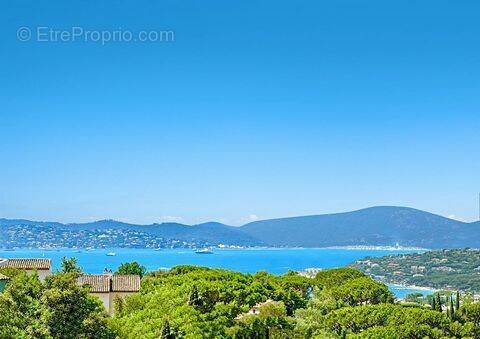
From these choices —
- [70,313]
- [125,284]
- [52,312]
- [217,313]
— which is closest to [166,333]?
[70,313]

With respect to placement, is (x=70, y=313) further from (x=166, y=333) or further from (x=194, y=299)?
(x=194, y=299)

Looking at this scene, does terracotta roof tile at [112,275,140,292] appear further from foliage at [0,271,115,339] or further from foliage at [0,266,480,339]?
foliage at [0,271,115,339]

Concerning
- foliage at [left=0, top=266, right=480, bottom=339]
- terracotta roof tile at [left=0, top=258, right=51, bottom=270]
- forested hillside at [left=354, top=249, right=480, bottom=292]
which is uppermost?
terracotta roof tile at [left=0, top=258, right=51, bottom=270]

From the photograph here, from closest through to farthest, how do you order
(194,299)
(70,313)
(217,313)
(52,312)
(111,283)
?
(52,312) → (70,313) → (217,313) → (194,299) → (111,283)

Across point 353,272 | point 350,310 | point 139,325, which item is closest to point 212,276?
point 350,310

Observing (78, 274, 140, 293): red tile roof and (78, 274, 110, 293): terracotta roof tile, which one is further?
(78, 274, 140, 293): red tile roof

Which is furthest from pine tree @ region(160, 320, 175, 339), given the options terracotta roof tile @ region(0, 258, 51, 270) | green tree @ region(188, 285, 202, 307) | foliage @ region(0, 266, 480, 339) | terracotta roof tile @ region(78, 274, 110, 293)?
terracotta roof tile @ region(0, 258, 51, 270)

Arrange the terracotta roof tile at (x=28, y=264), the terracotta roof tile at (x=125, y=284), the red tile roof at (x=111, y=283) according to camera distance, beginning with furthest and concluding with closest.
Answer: the terracotta roof tile at (x=28, y=264), the terracotta roof tile at (x=125, y=284), the red tile roof at (x=111, y=283)

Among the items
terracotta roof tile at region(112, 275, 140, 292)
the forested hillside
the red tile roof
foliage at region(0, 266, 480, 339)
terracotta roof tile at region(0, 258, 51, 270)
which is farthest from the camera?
the forested hillside

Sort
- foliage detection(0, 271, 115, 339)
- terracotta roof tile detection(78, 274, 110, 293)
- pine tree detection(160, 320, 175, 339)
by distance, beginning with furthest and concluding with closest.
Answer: terracotta roof tile detection(78, 274, 110, 293) → pine tree detection(160, 320, 175, 339) → foliage detection(0, 271, 115, 339)

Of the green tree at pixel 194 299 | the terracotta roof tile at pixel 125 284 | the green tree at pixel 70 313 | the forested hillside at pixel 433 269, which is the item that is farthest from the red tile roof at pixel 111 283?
the forested hillside at pixel 433 269

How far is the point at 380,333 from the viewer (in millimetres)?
27516

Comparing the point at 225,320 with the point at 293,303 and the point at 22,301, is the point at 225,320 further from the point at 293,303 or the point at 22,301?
the point at 293,303

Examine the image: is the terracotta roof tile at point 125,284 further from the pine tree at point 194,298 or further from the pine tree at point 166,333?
the pine tree at point 166,333
